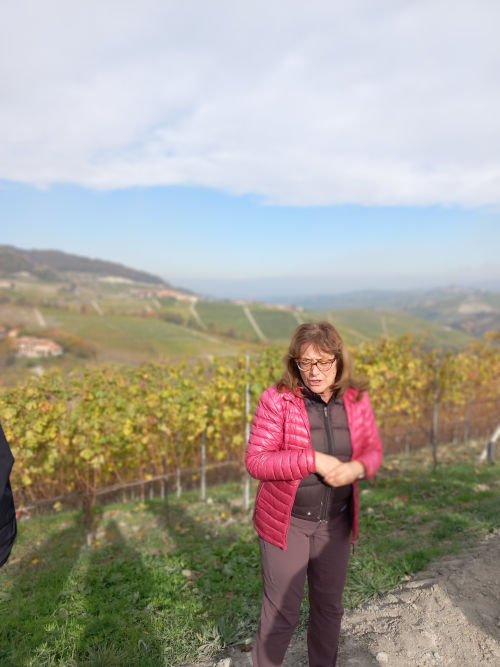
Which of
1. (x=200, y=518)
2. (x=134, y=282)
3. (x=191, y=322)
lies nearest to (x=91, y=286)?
(x=134, y=282)

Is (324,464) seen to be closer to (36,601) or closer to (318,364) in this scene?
(318,364)

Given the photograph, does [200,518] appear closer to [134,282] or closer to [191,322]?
[191,322]

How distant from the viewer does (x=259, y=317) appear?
69438mm

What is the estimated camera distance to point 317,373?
193 cm

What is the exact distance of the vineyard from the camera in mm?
5492

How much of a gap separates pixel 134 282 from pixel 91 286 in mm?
13814

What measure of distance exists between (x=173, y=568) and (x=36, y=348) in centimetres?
3936

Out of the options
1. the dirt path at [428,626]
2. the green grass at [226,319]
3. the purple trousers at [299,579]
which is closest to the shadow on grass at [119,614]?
the dirt path at [428,626]

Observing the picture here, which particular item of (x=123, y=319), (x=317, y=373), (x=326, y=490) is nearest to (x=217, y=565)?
(x=326, y=490)

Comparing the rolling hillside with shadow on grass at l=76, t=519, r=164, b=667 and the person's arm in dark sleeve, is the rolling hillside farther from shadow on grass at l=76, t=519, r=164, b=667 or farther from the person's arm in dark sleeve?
the person's arm in dark sleeve

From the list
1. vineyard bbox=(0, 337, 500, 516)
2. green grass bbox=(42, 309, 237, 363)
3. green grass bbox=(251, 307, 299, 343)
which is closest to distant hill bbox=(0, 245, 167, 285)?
green grass bbox=(42, 309, 237, 363)

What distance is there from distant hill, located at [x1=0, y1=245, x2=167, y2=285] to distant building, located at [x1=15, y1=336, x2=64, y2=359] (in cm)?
4996

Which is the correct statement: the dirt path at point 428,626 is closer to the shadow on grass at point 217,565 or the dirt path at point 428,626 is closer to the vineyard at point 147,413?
the shadow on grass at point 217,565

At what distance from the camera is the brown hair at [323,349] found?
1946 millimetres
